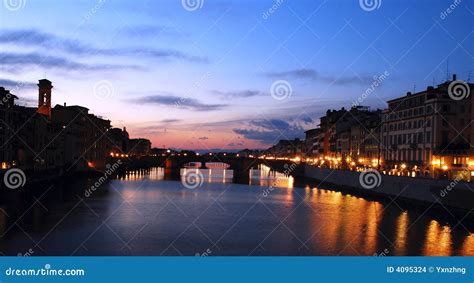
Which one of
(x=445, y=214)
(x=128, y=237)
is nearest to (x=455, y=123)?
(x=445, y=214)

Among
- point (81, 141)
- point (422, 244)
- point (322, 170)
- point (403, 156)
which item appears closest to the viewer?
point (422, 244)

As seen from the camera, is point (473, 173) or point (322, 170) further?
point (322, 170)

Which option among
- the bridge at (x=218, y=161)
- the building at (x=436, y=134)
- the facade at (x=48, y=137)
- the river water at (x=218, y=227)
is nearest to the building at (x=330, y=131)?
the bridge at (x=218, y=161)

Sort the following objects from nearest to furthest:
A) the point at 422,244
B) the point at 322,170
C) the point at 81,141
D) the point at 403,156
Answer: the point at 422,244, the point at 403,156, the point at 322,170, the point at 81,141

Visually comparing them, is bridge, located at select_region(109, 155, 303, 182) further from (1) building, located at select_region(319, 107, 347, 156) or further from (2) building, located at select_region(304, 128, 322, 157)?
(2) building, located at select_region(304, 128, 322, 157)

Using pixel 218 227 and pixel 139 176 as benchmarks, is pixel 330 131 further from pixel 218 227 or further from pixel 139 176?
pixel 218 227

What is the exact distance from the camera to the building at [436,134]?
38969 millimetres

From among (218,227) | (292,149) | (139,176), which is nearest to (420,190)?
(218,227)

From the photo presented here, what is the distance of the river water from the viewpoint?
2056 centimetres

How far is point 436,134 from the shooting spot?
131 feet

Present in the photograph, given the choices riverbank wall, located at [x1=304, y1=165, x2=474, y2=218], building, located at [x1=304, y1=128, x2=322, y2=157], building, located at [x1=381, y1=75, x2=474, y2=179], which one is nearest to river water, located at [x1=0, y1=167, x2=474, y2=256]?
riverbank wall, located at [x1=304, y1=165, x2=474, y2=218]
